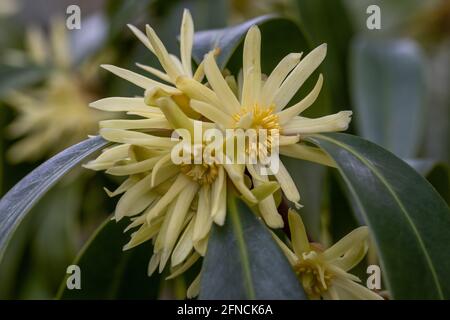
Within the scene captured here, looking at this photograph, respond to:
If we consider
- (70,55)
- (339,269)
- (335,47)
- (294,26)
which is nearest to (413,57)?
(335,47)

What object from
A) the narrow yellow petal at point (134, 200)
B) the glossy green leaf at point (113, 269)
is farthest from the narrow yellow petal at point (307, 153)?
the glossy green leaf at point (113, 269)

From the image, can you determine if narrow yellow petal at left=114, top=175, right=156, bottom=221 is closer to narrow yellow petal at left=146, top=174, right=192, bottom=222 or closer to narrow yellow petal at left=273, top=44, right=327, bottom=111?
narrow yellow petal at left=146, top=174, right=192, bottom=222

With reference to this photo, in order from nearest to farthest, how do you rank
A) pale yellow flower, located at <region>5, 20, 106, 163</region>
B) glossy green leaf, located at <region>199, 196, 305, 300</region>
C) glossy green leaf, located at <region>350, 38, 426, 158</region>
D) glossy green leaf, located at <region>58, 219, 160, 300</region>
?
1. glossy green leaf, located at <region>199, 196, 305, 300</region>
2. glossy green leaf, located at <region>58, 219, 160, 300</region>
3. glossy green leaf, located at <region>350, 38, 426, 158</region>
4. pale yellow flower, located at <region>5, 20, 106, 163</region>

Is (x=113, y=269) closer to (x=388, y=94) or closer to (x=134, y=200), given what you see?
(x=134, y=200)

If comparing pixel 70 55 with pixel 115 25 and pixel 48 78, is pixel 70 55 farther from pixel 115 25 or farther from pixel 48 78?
pixel 115 25

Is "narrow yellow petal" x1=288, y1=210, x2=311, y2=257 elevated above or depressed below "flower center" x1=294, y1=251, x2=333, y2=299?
above

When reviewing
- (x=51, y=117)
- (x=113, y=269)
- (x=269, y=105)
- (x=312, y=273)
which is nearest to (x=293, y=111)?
(x=269, y=105)

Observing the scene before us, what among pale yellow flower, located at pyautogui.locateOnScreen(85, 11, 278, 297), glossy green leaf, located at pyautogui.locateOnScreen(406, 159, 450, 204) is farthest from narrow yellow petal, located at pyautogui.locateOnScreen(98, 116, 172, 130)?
glossy green leaf, located at pyautogui.locateOnScreen(406, 159, 450, 204)
